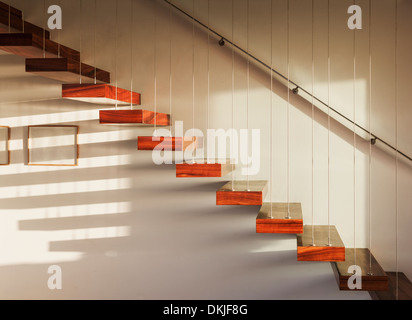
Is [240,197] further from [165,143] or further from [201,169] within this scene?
[165,143]

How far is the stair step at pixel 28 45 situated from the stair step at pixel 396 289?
290 cm

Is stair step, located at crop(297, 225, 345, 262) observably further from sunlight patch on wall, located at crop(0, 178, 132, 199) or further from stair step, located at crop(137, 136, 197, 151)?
sunlight patch on wall, located at crop(0, 178, 132, 199)

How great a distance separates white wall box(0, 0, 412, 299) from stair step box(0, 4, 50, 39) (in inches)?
6.3

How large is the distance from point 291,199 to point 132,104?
1.56m

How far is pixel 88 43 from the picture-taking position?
4055mm

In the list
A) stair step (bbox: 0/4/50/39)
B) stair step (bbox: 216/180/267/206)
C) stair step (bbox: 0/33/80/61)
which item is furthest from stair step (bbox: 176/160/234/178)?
stair step (bbox: 0/4/50/39)

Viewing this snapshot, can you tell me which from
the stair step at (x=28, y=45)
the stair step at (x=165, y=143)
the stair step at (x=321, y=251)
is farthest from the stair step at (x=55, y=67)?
the stair step at (x=321, y=251)

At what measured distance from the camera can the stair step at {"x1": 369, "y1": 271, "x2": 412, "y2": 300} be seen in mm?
3180

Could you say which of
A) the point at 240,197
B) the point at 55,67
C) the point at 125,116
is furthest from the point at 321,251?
the point at 55,67

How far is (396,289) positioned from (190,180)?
1777 millimetres

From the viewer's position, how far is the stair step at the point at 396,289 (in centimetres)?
318

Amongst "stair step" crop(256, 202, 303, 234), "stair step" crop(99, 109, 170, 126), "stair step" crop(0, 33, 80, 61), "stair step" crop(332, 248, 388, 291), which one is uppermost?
"stair step" crop(0, 33, 80, 61)

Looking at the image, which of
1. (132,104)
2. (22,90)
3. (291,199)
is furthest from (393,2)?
(22,90)

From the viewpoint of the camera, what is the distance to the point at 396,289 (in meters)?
3.26
